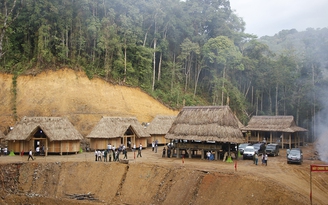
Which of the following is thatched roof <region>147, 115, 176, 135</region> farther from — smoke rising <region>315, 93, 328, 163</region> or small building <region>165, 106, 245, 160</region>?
smoke rising <region>315, 93, 328, 163</region>

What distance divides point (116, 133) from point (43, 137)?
778 centimetres

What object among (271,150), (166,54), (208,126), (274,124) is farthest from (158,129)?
(166,54)

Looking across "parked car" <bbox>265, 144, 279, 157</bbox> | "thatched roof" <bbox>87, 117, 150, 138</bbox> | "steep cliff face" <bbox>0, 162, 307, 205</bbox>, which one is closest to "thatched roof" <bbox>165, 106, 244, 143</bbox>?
"steep cliff face" <bbox>0, 162, 307, 205</bbox>

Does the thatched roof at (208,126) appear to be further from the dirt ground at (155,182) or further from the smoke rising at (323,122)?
the smoke rising at (323,122)

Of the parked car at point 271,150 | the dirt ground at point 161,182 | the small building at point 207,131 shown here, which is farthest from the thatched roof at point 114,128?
the parked car at point 271,150

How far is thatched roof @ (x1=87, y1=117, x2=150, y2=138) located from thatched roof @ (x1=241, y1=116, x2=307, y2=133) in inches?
644

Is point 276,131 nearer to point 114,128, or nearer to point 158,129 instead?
point 158,129

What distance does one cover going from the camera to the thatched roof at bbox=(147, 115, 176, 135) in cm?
4047

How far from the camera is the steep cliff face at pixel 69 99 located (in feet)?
132

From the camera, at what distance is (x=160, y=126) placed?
135 feet

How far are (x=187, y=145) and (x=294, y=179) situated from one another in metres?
10.9

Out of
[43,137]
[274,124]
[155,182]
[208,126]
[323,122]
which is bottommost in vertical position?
[155,182]

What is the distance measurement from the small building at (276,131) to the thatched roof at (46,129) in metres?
24.3

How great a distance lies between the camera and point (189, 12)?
6150 cm
